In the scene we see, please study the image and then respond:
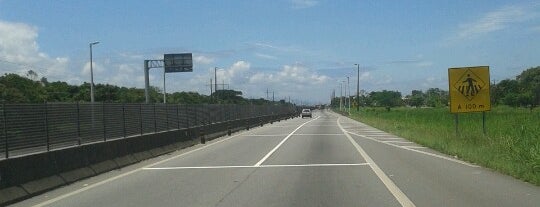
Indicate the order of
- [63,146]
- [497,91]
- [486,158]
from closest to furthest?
[63,146] → [486,158] → [497,91]

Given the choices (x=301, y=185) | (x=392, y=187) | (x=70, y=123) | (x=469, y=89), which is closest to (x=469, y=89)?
(x=469, y=89)

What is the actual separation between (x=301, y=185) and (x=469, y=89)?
17465mm

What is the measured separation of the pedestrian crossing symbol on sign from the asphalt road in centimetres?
892

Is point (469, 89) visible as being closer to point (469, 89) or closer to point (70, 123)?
point (469, 89)

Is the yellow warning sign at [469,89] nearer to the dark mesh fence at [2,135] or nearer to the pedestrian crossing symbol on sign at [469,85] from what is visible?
the pedestrian crossing symbol on sign at [469,85]

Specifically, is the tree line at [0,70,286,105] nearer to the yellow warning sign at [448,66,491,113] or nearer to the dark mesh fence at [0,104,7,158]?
the yellow warning sign at [448,66,491,113]

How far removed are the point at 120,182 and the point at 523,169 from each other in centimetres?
925

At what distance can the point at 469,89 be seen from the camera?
28594 mm

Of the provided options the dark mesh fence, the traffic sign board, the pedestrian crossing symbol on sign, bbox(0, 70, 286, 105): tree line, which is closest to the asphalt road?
the dark mesh fence

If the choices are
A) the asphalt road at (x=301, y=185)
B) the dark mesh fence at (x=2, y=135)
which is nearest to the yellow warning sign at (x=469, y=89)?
the asphalt road at (x=301, y=185)

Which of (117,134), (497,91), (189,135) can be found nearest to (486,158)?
(117,134)

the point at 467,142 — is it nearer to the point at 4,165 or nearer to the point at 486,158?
the point at 486,158

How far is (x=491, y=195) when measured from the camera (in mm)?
11406

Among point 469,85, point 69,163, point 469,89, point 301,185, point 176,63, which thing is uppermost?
point 176,63
